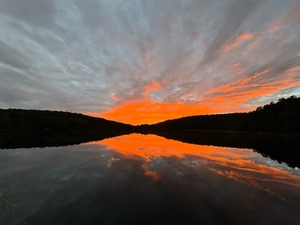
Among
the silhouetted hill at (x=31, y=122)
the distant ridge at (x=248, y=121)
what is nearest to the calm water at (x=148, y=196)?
the distant ridge at (x=248, y=121)

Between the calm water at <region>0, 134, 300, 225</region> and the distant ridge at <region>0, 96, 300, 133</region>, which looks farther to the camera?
the distant ridge at <region>0, 96, 300, 133</region>

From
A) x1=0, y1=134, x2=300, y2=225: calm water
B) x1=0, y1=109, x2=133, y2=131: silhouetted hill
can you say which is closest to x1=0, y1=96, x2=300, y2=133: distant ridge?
x1=0, y1=109, x2=133, y2=131: silhouetted hill

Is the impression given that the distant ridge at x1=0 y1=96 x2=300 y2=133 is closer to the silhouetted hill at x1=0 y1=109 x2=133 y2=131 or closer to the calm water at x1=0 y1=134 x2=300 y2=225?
the silhouetted hill at x1=0 y1=109 x2=133 y2=131

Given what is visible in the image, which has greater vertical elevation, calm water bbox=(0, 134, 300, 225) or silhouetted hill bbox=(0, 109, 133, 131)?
silhouetted hill bbox=(0, 109, 133, 131)

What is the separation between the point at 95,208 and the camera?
37.3ft

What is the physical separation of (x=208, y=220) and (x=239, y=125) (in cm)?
16251

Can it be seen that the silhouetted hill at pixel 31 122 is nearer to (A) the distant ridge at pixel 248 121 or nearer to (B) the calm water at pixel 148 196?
(A) the distant ridge at pixel 248 121

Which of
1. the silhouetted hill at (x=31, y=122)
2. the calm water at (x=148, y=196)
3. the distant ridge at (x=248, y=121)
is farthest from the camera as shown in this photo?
the silhouetted hill at (x=31, y=122)

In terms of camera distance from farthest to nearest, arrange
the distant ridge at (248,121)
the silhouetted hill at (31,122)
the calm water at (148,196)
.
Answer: the silhouetted hill at (31,122)
the distant ridge at (248,121)
the calm water at (148,196)

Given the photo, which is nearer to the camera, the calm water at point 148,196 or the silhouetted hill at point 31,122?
the calm water at point 148,196

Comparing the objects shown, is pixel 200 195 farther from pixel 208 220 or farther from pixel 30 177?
pixel 30 177

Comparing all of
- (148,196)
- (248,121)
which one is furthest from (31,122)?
(148,196)

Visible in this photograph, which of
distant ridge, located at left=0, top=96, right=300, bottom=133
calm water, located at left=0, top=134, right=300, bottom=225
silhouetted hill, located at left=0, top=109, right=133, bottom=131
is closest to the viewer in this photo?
calm water, located at left=0, top=134, right=300, bottom=225

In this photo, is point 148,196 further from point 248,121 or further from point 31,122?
point 31,122
